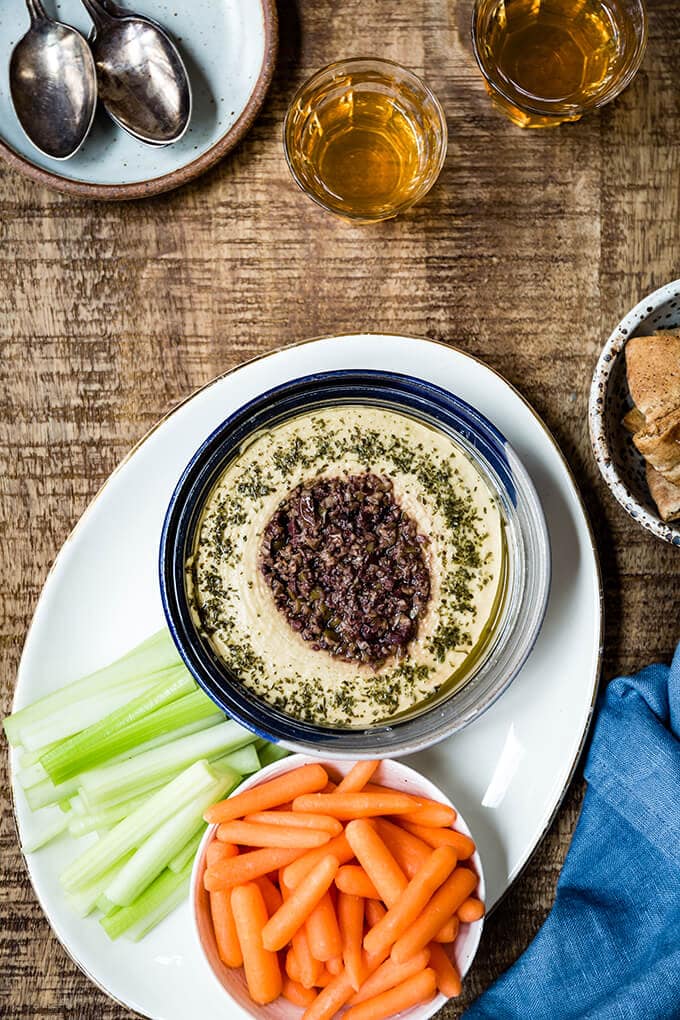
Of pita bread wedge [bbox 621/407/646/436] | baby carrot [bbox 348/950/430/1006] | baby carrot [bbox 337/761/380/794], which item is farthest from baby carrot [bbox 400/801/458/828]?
pita bread wedge [bbox 621/407/646/436]

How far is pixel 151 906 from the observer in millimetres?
1811

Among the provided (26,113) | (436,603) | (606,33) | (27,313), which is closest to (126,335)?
(27,313)

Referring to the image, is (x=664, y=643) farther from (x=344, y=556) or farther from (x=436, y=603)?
(x=344, y=556)

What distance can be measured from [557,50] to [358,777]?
1.44 m

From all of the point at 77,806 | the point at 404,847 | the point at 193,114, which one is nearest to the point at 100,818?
the point at 77,806

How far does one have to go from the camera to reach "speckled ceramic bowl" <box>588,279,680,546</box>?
67.5 inches

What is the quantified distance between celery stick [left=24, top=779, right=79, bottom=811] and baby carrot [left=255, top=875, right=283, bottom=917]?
1.33 ft

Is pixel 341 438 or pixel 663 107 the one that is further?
pixel 663 107

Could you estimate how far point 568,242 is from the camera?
6.22 feet

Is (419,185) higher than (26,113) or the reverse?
the reverse

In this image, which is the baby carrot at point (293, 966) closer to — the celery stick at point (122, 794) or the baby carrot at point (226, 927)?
the baby carrot at point (226, 927)

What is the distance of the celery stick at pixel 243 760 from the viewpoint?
1814 millimetres

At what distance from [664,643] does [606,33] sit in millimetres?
1203

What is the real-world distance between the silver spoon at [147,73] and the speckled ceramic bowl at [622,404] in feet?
3.04
